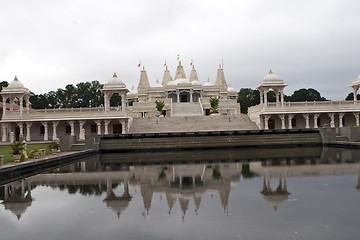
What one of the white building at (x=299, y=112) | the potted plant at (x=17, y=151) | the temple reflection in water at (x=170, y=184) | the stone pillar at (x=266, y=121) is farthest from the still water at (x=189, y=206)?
the white building at (x=299, y=112)

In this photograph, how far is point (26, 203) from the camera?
9.25 m

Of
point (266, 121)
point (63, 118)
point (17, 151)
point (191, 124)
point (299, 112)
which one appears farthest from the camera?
point (266, 121)

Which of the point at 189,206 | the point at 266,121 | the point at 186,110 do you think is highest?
the point at 186,110

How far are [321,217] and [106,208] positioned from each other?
4861mm

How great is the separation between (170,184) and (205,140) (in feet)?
56.7

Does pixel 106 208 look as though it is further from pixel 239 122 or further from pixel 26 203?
pixel 239 122

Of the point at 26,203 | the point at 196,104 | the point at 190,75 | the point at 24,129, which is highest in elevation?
the point at 190,75

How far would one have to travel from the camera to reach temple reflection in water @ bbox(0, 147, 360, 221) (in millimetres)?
8805

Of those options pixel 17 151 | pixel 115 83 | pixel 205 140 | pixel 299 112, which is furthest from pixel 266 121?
pixel 17 151

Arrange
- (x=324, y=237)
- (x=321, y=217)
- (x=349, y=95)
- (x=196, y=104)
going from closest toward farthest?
(x=324, y=237), (x=321, y=217), (x=196, y=104), (x=349, y=95)

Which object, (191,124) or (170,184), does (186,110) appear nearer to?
(191,124)

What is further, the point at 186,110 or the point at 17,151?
the point at 186,110

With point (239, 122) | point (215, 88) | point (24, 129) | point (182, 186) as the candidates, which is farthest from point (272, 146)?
point (215, 88)

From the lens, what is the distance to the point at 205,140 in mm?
28266
